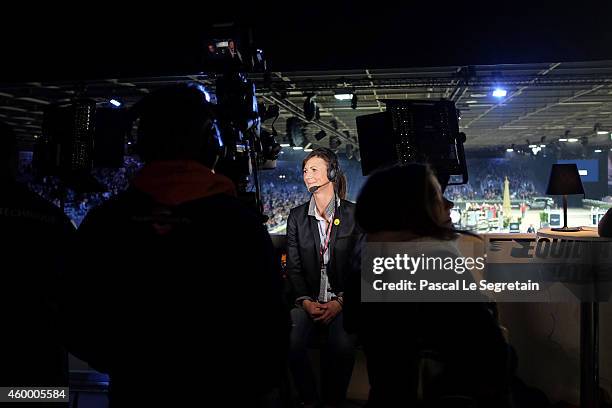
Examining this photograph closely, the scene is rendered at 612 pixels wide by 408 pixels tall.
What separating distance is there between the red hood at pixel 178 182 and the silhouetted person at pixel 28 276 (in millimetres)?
574

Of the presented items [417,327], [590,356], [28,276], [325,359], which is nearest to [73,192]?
[325,359]

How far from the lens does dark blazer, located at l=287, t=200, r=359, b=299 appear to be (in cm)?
232

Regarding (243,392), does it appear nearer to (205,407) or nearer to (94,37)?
(205,407)

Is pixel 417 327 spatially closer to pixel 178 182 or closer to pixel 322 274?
pixel 178 182

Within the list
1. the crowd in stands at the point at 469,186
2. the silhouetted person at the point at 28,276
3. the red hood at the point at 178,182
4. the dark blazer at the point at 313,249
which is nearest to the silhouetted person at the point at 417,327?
the red hood at the point at 178,182

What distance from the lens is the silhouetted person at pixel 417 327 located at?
104cm

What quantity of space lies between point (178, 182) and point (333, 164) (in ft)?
5.11

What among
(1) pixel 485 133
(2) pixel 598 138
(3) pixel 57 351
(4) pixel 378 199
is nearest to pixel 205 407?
(4) pixel 378 199

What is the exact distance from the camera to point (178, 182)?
0.97 meters

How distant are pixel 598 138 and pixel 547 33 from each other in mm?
12339

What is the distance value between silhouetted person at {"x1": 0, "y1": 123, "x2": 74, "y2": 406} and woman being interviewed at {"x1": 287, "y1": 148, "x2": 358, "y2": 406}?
3.53 ft

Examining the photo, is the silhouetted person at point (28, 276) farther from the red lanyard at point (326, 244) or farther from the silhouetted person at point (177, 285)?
the red lanyard at point (326, 244)

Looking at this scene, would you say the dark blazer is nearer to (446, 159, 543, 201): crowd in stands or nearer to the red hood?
the red hood

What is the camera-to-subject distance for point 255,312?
961 millimetres
